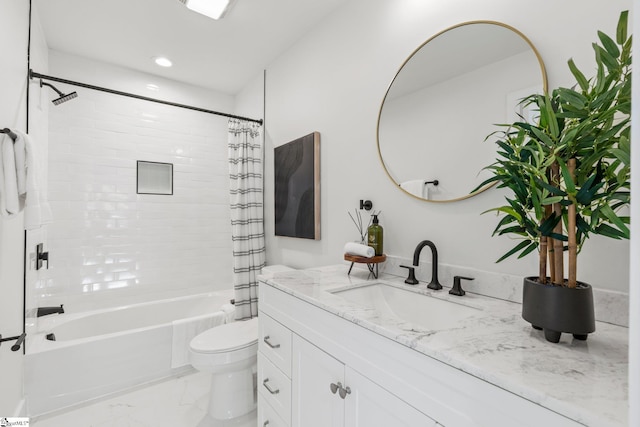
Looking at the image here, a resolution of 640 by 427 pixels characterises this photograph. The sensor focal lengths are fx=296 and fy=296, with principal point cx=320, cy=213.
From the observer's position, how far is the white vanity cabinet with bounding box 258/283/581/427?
648 millimetres

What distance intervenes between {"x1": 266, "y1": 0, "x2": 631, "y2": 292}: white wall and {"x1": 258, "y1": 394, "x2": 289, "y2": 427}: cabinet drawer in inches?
36.8

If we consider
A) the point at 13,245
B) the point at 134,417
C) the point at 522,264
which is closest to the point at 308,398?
the point at 522,264

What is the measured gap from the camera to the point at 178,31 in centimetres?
233

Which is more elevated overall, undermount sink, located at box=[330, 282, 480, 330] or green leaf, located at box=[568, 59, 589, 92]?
green leaf, located at box=[568, 59, 589, 92]

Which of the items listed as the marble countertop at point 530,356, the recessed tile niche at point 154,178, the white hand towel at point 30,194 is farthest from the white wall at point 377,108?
the white hand towel at point 30,194

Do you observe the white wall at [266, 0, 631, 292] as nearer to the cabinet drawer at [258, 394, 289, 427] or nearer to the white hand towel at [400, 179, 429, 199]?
the white hand towel at [400, 179, 429, 199]

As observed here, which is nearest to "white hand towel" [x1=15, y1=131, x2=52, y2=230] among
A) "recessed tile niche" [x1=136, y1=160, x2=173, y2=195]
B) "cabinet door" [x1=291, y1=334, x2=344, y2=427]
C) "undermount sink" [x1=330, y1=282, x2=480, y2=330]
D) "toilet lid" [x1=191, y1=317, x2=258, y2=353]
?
"toilet lid" [x1=191, y1=317, x2=258, y2=353]

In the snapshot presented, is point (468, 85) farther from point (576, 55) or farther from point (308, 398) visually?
point (308, 398)

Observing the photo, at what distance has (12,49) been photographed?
1.58m

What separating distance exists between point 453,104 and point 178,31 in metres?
2.18

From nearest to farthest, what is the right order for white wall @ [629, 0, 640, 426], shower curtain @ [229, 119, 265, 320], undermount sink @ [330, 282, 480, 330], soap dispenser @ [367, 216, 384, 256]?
white wall @ [629, 0, 640, 426]
undermount sink @ [330, 282, 480, 330]
soap dispenser @ [367, 216, 384, 256]
shower curtain @ [229, 119, 265, 320]

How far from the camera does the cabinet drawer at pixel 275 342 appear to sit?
1.33 metres

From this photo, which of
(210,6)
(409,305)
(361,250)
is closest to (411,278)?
(409,305)

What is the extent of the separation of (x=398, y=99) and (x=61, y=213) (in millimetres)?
2946
